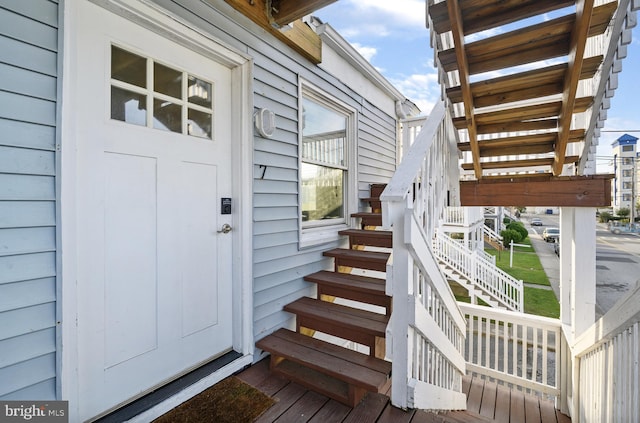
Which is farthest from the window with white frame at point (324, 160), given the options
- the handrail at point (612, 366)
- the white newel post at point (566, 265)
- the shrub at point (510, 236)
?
the shrub at point (510, 236)

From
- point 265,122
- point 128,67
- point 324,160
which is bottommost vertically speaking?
point 324,160

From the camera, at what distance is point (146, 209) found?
164 centimetres

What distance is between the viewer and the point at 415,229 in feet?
4.80

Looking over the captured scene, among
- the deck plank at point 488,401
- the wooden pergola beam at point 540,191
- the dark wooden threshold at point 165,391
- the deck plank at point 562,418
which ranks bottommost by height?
the deck plank at point 562,418

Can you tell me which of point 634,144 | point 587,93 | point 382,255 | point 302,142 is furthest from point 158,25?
point 634,144

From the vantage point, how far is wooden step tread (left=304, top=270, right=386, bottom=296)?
2273 mm

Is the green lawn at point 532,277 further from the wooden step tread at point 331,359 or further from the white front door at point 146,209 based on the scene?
the white front door at point 146,209

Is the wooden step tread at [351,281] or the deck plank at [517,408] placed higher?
the wooden step tread at [351,281]

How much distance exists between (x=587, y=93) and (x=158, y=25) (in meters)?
2.96

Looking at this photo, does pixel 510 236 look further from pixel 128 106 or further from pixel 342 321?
pixel 128 106

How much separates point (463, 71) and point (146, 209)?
2.20 metres

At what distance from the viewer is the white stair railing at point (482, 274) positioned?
6340 mm

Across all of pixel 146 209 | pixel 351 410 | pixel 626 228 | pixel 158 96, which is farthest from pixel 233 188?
pixel 626 228

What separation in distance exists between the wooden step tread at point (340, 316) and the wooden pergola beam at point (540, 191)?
1.60 metres
